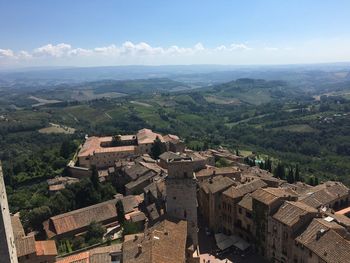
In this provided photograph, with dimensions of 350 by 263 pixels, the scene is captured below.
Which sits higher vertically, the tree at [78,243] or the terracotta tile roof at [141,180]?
the terracotta tile roof at [141,180]

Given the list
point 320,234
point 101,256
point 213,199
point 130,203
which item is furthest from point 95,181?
point 320,234

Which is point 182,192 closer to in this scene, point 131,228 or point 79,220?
point 131,228

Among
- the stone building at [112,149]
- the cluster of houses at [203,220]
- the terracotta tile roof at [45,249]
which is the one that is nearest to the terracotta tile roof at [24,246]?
the cluster of houses at [203,220]

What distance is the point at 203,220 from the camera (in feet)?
199

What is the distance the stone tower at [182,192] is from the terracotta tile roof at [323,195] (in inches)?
667

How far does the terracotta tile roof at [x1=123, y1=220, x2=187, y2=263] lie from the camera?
35844mm

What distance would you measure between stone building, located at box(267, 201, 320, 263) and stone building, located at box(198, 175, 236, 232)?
36.0ft

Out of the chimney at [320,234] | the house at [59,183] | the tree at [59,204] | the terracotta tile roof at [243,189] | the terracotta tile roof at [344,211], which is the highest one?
the chimney at [320,234]

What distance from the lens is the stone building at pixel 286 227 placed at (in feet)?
145

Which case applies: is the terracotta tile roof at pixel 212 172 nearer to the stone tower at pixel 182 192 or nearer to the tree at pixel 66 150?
the stone tower at pixel 182 192

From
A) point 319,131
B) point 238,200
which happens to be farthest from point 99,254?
point 319,131

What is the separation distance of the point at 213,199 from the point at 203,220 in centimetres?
590

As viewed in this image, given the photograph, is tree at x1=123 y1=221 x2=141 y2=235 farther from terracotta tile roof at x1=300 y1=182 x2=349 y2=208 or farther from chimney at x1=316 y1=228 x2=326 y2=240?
chimney at x1=316 y1=228 x2=326 y2=240

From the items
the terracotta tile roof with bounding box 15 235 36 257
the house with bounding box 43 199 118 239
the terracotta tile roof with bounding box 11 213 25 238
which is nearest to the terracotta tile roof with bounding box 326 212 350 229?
the house with bounding box 43 199 118 239
